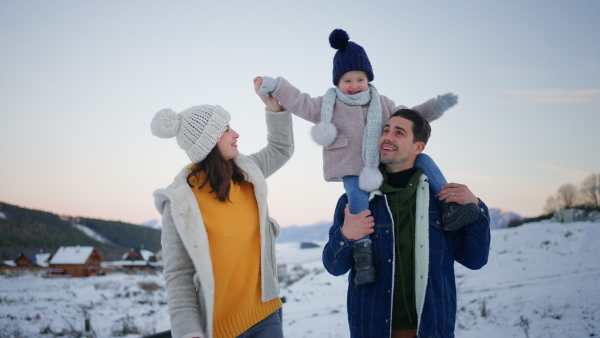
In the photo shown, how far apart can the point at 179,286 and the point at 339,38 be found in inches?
81.3

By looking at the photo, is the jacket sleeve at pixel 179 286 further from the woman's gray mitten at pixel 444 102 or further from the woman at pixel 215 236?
the woman's gray mitten at pixel 444 102

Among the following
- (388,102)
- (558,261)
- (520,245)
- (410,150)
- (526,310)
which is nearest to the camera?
(410,150)

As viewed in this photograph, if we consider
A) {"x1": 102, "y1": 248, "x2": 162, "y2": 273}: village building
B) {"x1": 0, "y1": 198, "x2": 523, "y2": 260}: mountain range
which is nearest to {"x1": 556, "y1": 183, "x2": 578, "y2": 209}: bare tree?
{"x1": 0, "y1": 198, "x2": 523, "y2": 260}: mountain range

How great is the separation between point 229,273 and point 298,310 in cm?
1043

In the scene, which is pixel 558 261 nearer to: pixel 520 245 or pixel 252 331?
pixel 520 245

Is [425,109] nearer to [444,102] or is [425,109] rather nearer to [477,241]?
[444,102]

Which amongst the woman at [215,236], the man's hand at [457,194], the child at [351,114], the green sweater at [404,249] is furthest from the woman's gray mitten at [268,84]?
the man's hand at [457,194]

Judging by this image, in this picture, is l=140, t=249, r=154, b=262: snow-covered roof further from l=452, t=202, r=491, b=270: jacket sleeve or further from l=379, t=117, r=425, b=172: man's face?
l=452, t=202, r=491, b=270: jacket sleeve

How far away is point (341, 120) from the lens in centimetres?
266

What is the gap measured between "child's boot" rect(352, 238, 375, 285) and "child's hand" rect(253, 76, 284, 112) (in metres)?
1.22

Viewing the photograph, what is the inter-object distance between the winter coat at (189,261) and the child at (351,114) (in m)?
0.60

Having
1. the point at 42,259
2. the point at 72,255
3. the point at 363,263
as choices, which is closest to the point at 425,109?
the point at 363,263

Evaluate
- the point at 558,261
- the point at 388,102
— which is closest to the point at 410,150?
the point at 388,102

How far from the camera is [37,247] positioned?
30.5 meters
